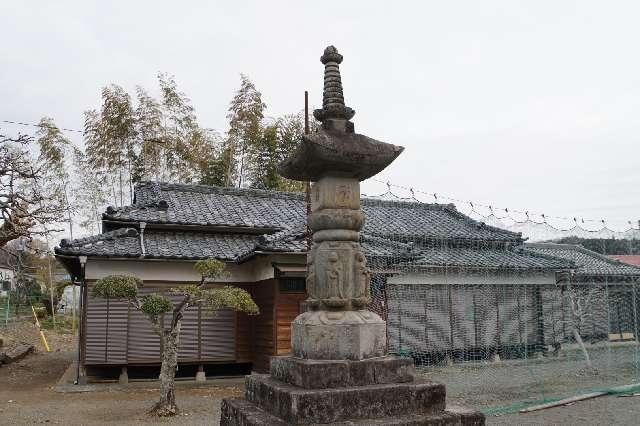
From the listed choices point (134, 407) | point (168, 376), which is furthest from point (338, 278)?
point (134, 407)

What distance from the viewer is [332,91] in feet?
18.2

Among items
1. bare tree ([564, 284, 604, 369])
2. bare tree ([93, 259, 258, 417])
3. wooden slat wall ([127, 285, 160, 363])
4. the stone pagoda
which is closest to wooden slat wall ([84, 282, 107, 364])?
wooden slat wall ([127, 285, 160, 363])

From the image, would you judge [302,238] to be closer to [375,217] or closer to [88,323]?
[88,323]

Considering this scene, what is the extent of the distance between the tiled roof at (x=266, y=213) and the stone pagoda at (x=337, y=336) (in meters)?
8.39

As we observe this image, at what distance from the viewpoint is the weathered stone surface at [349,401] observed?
177 inches

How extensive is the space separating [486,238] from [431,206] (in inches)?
142

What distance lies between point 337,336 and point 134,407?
264 inches

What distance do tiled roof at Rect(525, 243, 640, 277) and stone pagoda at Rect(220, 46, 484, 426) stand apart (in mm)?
17810

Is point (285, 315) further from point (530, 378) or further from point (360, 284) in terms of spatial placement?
point (360, 284)

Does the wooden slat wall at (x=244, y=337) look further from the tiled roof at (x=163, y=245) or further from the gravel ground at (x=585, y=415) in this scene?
the gravel ground at (x=585, y=415)

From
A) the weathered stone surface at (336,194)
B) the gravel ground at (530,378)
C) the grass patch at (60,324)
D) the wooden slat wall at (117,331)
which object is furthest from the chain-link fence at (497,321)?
the grass patch at (60,324)

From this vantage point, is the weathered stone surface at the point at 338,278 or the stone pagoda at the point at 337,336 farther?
the weathered stone surface at the point at 338,278

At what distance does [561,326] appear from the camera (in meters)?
17.7

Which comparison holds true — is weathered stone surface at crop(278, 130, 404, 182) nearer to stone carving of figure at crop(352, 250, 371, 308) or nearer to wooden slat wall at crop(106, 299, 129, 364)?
→ stone carving of figure at crop(352, 250, 371, 308)
